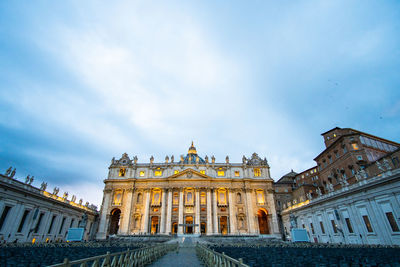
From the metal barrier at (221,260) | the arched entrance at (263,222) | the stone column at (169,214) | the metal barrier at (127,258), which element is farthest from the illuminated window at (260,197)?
the metal barrier at (221,260)

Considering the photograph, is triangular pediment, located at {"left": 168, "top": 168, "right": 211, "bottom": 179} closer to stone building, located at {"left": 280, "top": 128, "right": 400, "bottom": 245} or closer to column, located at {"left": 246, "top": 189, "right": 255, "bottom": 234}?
column, located at {"left": 246, "top": 189, "right": 255, "bottom": 234}

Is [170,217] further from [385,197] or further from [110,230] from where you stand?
[385,197]

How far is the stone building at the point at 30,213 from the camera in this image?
24359mm

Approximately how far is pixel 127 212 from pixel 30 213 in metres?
21.7

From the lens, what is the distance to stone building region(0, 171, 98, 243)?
2436cm

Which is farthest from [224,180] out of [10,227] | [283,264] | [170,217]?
[283,264]

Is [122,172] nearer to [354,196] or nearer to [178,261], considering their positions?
[178,261]

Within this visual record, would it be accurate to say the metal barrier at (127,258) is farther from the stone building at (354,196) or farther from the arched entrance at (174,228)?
the arched entrance at (174,228)

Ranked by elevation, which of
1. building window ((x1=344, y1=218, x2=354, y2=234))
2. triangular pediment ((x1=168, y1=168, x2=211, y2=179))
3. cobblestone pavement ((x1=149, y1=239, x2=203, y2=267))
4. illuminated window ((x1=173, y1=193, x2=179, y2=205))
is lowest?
cobblestone pavement ((x1=149, y1=239, x2=203, y2=267))

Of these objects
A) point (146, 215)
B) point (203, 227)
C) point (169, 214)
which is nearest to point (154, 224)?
point (146, 215)

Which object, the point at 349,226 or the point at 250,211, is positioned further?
the point at 250,211

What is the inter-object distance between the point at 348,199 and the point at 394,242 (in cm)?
671

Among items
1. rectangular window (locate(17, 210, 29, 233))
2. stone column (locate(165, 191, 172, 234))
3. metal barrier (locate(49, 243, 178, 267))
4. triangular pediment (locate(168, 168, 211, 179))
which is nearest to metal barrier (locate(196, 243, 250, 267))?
metal barrier (locate(49, 243, 178, 267))

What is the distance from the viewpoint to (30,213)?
28.5m
